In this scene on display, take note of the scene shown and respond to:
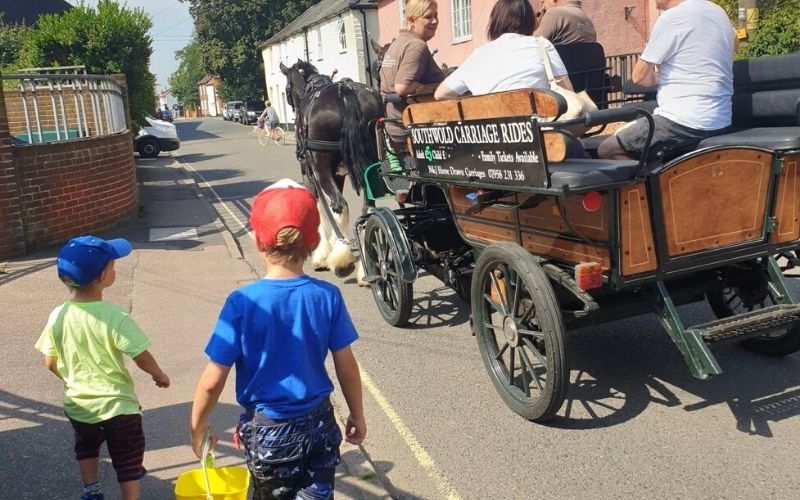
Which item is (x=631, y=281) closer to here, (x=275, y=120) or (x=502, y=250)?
(x=502, y=250)

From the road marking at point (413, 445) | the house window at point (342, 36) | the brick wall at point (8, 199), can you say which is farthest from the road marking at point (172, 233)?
the house window at point (342, 36)

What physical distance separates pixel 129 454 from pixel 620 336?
356 cm

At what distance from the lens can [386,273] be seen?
606 cm

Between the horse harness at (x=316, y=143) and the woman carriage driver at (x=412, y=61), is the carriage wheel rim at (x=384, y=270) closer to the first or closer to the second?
the woman carriage driver at (x=412, y=61)

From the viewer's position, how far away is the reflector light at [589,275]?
3738 mm

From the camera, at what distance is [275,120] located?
104ft

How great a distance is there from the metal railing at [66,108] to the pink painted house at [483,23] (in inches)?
273

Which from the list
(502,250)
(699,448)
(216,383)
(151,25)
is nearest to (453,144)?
(502,250)

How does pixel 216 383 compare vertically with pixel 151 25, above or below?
below

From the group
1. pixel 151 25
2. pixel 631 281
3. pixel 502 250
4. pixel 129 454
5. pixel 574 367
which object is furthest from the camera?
pixel 151 25

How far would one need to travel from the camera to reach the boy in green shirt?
317 centimetres

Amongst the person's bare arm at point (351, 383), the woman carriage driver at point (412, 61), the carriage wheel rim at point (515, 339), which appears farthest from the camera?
the woman carriage driver at point (412, 61)

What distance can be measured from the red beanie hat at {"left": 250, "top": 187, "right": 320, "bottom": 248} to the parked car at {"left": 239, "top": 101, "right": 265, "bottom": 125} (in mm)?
56957

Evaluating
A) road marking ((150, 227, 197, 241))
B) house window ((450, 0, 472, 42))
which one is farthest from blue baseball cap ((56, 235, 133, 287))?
house window ((450, 0, 472, 42))
